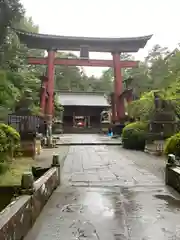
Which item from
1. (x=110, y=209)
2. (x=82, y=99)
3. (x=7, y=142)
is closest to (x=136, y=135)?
(x=7, y=142)

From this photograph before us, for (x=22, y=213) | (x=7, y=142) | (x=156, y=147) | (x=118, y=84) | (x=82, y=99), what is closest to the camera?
(x=22, y=213)

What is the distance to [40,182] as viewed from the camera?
16.4 ft

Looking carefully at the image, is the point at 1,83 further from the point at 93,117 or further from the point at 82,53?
the point at 93,117

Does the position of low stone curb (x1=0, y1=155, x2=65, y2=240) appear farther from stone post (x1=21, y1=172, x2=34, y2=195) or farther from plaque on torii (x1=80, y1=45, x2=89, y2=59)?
plaque on torii (x1=80, y1=45, x2=89, y2=59)

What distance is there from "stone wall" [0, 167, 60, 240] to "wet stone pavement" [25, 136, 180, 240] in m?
0.15

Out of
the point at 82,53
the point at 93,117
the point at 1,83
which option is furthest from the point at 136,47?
the point at 1,83

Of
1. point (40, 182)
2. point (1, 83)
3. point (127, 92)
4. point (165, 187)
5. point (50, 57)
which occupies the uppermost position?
point (50, 57)

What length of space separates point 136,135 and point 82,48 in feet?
50.0

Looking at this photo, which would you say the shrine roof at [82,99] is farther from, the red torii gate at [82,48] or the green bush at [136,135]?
the green bush at [136,135]

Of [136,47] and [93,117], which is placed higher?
[136,47]

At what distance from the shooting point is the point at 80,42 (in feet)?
87.6

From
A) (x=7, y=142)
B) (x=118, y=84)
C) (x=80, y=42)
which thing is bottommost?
(x=7, y=142)

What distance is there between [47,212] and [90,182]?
251cm

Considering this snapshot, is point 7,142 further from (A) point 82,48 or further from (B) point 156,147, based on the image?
(A) point 82,48
